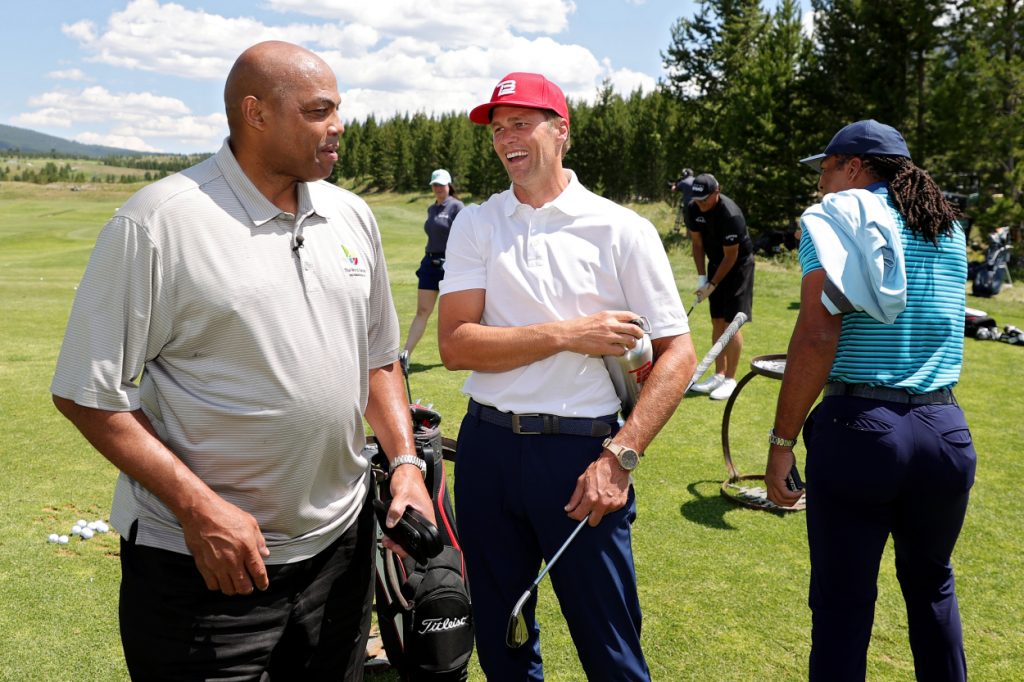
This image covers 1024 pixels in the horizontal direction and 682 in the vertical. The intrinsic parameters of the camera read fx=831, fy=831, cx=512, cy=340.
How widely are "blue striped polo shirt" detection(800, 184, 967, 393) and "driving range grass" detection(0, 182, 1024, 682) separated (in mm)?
1615

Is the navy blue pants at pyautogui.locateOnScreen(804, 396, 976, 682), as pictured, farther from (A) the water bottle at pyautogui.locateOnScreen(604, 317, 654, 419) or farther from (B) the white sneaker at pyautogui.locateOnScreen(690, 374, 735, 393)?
(B) the white sneaker at pyautogui.locateOnScreen(690, 374, 735, 393)

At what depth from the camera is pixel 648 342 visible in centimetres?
270

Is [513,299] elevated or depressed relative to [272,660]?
elevated

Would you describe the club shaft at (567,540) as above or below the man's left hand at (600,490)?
below

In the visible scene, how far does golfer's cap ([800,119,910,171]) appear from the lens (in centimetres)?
292

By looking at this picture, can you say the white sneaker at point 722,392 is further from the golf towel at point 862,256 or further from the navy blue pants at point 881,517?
the golf towel at point 862,256

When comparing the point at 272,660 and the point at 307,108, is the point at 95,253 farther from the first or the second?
the point at 272,660

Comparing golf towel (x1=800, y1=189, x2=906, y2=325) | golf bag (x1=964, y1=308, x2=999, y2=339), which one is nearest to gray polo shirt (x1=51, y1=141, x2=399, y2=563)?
golf towel (x1=800, y1=189, x2=906, y2=325)

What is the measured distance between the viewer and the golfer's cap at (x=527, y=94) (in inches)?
108

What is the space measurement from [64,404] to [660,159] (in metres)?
69.4

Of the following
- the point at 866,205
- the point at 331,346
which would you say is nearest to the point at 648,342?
the point at 866,205

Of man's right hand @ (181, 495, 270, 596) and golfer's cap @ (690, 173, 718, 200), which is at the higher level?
golfer's cap @ (690, 173, 718, 200)

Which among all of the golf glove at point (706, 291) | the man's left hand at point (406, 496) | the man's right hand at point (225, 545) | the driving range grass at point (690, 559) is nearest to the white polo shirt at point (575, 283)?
the man's left hand at point (406, 496)

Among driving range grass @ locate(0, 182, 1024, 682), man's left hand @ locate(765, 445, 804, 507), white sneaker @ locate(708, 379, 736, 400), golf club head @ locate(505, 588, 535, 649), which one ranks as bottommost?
driving range grass @ locate(0, 182, 1024, 682)
